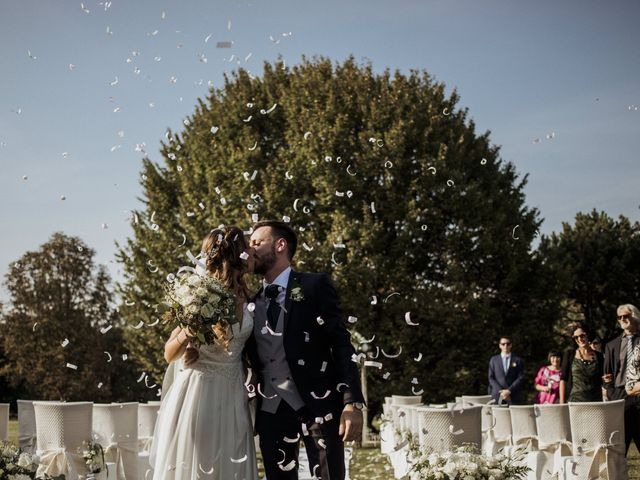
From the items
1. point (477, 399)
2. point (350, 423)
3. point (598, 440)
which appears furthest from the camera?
point (477, 399)

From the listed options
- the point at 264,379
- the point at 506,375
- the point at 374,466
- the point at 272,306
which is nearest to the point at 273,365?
the point at 264,379

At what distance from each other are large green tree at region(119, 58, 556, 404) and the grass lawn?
3811 mm

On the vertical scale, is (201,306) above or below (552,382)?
above

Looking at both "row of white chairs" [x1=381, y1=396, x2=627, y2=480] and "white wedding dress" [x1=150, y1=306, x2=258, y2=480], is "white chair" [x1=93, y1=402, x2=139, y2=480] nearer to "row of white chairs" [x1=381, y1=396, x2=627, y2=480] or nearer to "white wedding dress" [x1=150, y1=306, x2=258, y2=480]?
"row of white chairs" [x1=381, y1=396, x2=627, y2=480]

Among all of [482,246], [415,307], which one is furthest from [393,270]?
[482,246]

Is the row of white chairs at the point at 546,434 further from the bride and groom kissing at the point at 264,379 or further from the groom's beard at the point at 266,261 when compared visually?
the groom's beard at the point at 266,261

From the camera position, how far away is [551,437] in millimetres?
8523

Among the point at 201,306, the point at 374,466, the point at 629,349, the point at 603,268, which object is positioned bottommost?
the point at 374,466

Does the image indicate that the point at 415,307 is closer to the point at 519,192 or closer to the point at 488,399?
the point at 519,192

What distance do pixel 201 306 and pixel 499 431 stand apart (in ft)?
20.7

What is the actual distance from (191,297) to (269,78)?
19.2 meters

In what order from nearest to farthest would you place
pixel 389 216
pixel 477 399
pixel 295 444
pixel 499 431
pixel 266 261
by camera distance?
pixel 295 444 → pixel 266 261 → pixel 499 431 → pixel 477 399 → pixel 389 216

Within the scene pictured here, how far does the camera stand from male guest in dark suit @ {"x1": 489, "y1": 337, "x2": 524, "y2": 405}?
1318 centimetres

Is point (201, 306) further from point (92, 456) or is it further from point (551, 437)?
point (551, 437)
